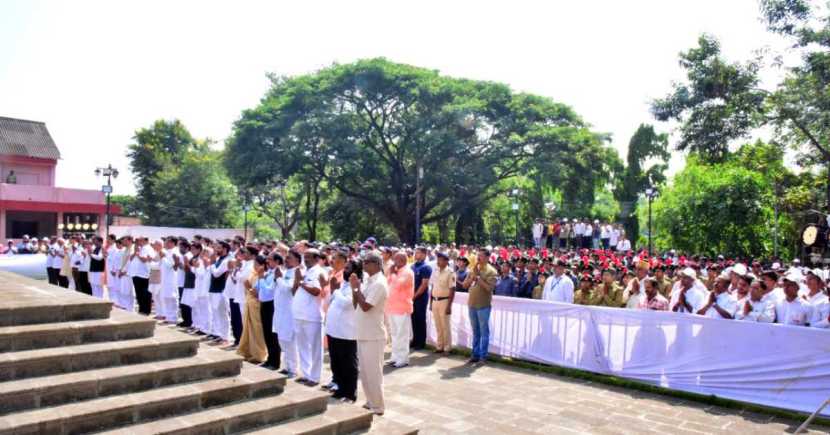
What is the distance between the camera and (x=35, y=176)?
37062mm

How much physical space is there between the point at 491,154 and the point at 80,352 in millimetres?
27510

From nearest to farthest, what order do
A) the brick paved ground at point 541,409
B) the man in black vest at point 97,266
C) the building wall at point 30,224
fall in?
1. the brick paved ground at point 541,409
2. the man in black vest at point 97,266
3. the building wall at point 30,224

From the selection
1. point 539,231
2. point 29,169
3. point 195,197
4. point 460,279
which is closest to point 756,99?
point 539,231

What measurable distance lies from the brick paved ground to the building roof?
37256 millimetres

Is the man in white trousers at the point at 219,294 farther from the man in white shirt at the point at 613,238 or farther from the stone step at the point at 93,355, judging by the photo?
the man in white shirt at the point at 613,238

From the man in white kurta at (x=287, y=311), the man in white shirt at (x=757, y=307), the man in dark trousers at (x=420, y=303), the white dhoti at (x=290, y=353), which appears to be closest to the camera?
the man in white shirt at (x=757, y=307)

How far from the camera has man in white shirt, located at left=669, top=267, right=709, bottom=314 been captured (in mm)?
8172

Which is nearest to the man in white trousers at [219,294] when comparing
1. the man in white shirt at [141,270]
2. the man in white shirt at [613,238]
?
the man in white shirt at [141,270]

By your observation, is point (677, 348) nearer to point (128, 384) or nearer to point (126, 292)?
point (128, 384)

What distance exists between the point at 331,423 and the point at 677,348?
4721mm

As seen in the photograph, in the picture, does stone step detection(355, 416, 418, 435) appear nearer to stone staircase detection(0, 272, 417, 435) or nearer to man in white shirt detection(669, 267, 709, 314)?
stone staircase detection(0, 272, 417, 435)

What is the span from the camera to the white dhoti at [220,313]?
32.6ft

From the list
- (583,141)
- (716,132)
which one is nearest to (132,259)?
(716,132)

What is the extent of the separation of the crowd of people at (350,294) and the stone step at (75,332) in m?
1.87
